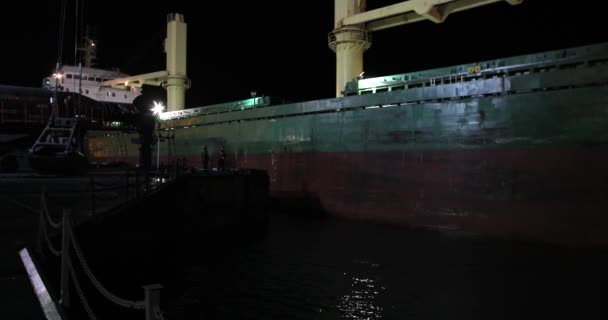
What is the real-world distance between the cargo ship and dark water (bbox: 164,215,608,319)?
0.94 m

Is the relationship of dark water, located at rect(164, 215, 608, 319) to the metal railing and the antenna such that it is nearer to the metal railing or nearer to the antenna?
the metal railing

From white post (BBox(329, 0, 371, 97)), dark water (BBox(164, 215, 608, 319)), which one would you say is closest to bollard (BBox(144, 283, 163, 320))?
dark water (BBox(164, 215, 608, 319))

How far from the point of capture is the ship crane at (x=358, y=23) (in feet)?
50.0

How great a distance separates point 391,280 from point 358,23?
11488mm

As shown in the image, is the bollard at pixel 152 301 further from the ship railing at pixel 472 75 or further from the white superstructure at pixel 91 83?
the white superstructure at pixel 91 83

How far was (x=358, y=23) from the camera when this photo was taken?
16.8 metres

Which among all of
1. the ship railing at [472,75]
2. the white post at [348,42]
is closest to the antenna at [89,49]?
the white post at [348,42]

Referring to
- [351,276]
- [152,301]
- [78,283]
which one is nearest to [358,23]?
[351,276]

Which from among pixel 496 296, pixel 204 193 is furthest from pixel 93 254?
pixel 496 296

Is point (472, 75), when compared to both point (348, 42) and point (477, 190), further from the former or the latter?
point (348, 42)

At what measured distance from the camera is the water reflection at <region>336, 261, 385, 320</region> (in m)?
6.78

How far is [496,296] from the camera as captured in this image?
7.47 meters

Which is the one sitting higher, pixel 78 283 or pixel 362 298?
pixel 78 283

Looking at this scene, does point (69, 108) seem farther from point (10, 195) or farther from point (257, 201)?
point (257, 201)
